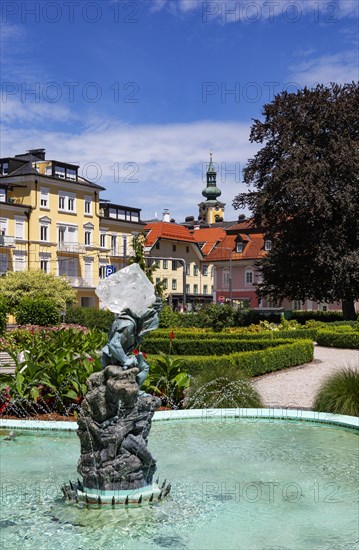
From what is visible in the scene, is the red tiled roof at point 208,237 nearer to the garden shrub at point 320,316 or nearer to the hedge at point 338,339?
the garden shrub at point 320,316

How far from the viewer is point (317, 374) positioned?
1892cm

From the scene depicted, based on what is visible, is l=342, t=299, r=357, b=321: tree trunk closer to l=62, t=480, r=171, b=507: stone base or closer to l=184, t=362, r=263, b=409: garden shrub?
l=184, t=362, r=263, b=409: garden shrub

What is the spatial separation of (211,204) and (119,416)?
117m

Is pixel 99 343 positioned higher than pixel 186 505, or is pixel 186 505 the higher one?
pixel 99 343

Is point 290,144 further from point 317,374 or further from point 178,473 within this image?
point 178,473

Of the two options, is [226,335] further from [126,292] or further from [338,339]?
[126,292]

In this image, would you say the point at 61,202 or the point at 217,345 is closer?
the point at 217,345

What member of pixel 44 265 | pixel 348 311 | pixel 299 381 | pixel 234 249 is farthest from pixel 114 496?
pixel 234 249

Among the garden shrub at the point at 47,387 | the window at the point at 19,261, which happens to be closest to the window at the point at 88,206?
the window at the point at 19,261

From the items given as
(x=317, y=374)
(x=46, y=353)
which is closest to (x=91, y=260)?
(x=317, y=374)

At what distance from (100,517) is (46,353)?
691 centimetres

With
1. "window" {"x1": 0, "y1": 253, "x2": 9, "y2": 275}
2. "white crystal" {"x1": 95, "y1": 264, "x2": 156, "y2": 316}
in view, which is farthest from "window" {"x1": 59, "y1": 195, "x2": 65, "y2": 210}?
"white crystal" {"x1": 95, "y1": 264, "x2": 156, "y2": 316}

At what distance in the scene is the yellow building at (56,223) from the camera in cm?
5150

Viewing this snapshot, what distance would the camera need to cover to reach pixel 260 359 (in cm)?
1842
